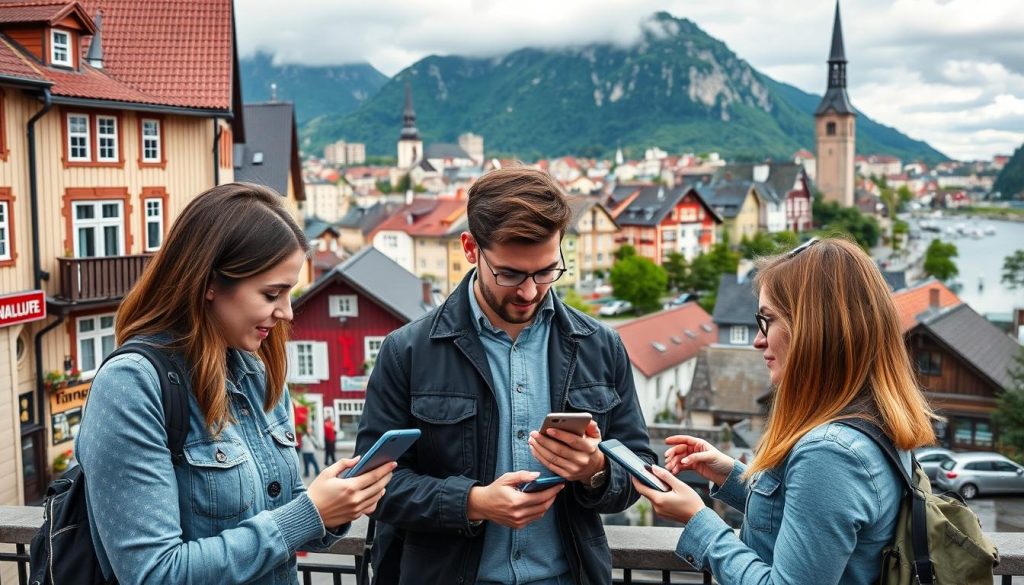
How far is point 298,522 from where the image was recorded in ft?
8.13

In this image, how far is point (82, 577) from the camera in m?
2.30

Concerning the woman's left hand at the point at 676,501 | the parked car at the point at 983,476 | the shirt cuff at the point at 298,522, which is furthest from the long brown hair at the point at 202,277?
the parked car at the point at 983,476

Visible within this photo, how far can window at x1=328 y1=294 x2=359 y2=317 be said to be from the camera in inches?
1110

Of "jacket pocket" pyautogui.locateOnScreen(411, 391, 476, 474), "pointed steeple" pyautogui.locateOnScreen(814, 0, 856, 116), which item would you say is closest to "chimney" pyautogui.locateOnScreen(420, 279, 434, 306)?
"jacket pocket" pyautogui.locateOnScreen(411, 391, 476, 474)

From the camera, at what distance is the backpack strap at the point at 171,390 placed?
2.33 metres

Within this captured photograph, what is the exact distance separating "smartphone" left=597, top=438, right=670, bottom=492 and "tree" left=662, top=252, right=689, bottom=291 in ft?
214

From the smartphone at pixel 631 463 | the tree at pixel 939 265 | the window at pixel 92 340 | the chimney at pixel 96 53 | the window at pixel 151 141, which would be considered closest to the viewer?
the smartphone at pixel 631 463

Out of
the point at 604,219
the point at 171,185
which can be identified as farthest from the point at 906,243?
the point at 171,185

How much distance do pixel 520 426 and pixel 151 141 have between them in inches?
677

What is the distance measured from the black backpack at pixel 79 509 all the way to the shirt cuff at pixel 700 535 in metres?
1.39

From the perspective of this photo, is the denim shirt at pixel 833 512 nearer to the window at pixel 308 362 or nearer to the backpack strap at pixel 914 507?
the backpack strap at pixel 914 507

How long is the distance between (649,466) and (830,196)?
12952 centimetres

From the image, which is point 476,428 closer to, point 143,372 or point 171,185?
point 143,372

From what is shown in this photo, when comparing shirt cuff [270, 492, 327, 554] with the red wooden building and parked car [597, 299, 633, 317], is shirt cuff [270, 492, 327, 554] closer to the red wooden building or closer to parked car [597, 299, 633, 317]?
the red wooden building
